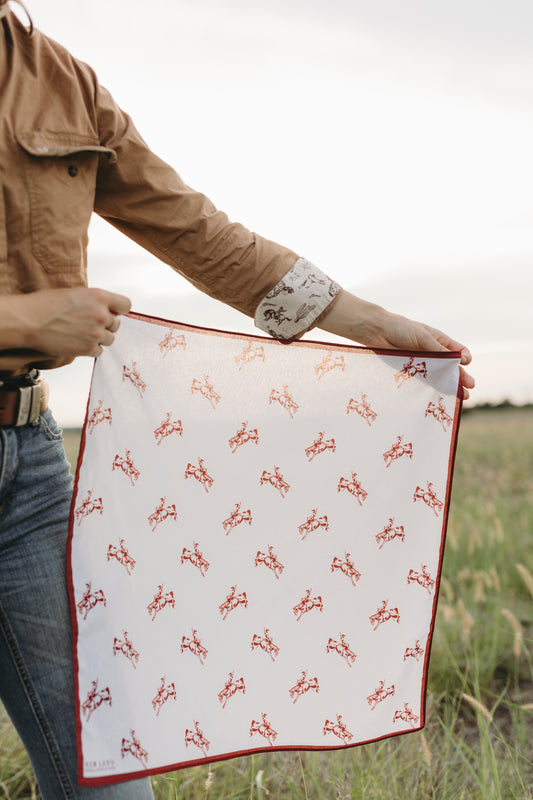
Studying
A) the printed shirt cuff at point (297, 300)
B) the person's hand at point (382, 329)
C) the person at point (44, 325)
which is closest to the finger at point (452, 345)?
the person's hand at point (382, 329)

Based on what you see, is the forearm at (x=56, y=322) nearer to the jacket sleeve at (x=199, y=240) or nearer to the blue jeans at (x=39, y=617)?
the blue jeans at (x=39, y=617)

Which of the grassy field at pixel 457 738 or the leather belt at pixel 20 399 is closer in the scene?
the leather belt at pixel 20 399

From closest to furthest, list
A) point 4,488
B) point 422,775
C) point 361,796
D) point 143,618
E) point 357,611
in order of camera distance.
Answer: point 4,488, point 143,618, point 357,611, point 361,796, point 422,775

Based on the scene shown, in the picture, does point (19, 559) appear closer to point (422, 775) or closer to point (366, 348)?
point (366, 348)

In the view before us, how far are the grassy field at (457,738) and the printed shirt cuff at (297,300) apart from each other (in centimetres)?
110

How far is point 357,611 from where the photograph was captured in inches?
70.1

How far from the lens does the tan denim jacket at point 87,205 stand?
1371 mm

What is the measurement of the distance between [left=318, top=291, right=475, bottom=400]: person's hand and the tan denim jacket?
0.06m

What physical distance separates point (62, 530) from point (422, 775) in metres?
1.50

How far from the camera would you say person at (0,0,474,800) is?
134cm

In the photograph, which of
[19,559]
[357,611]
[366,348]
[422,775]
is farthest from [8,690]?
[422,775]

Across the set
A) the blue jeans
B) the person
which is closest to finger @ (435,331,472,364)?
the person

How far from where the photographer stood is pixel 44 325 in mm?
1290

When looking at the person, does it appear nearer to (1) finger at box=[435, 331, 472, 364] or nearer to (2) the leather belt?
(2) the leather belt
